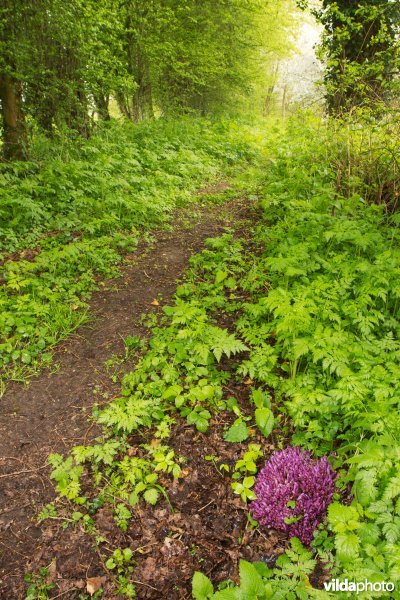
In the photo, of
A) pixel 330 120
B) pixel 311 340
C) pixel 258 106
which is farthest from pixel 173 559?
pixel 258 106

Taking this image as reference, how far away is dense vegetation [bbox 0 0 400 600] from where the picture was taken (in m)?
2.58

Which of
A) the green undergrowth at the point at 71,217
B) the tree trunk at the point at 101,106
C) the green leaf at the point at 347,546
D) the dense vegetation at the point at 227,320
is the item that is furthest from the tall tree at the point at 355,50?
the green leaf at the point at 347,546

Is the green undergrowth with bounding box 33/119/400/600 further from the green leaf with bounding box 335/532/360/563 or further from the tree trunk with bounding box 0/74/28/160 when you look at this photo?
the tree trunk with bounding box 0/74/28/160

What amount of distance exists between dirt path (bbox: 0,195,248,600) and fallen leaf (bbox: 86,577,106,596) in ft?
0.21

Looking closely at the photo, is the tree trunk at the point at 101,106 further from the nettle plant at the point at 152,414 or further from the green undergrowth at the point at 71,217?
the nettle plant at the point at 152,414

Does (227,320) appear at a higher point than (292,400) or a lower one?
higher

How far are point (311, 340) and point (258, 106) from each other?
2598 centimetres

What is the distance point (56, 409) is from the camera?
3713 mm

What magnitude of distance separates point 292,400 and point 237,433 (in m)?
0.61

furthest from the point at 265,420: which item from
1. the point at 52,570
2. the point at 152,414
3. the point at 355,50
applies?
the point at 355,50

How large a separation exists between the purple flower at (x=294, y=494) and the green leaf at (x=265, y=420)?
0.35 metres

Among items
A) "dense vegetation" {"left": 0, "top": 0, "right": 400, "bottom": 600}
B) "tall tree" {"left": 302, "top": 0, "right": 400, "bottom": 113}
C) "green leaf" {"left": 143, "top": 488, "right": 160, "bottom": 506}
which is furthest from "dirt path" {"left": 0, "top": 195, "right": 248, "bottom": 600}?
"tall tree" {"left": 302, "top": 0, "right": 400, "bottom": 113}
